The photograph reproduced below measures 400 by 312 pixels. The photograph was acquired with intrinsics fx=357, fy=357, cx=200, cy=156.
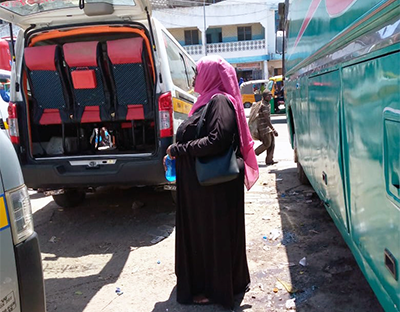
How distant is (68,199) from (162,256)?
2.20 metres

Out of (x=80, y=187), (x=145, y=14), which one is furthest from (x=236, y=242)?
(x=145, y=14)

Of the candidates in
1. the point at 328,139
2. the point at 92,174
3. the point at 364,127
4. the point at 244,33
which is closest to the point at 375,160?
the point at 364,127

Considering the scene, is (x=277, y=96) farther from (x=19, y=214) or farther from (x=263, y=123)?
(x=19, y=214)

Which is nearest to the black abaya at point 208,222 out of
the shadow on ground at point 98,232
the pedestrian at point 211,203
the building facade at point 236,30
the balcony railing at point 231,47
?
the pedestrian at point 211,203

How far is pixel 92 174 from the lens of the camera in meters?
4.02

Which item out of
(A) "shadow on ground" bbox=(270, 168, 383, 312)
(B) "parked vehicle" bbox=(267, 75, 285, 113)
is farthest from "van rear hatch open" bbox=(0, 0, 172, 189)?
(B) "parked vehicle" bbox=(267, 75, 285, 113)

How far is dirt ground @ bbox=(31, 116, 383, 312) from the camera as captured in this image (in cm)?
276

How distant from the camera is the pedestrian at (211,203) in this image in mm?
2500

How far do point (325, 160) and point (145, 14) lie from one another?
2.46m

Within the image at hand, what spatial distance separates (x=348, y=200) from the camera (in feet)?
7.14

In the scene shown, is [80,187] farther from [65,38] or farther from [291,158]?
[291,158]

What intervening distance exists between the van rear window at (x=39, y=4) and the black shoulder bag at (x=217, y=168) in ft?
6.26

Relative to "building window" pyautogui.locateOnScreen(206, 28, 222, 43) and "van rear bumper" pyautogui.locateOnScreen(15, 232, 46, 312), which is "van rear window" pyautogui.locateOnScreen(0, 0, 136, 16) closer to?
"van rear bumper" pyautogui.locateOnScreen(15, 232, 46, 312)

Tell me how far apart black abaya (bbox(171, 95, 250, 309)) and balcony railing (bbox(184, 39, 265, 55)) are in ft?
95.4
